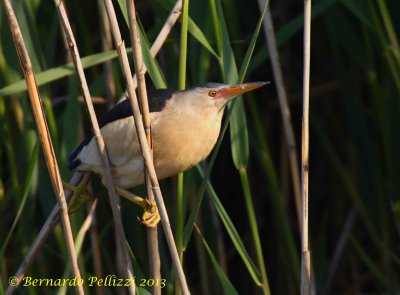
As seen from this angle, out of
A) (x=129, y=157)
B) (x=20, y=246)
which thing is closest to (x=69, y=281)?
(x=20, y=246)

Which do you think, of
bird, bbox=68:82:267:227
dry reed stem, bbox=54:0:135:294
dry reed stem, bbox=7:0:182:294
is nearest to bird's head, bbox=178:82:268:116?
bird, bbox=68:82:267:227

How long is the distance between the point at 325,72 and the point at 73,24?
2.76ft

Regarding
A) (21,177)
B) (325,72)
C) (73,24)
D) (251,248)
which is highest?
(73,24)

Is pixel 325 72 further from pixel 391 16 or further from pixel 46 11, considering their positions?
pixel 46 11

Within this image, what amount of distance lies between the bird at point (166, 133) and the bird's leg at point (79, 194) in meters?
0.08

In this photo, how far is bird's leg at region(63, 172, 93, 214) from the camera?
1.94 m

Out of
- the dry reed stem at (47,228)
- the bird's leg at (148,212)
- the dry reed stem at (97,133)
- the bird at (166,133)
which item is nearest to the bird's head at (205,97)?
the bird at (166,133)

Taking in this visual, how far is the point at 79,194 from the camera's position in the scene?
195 centimetres

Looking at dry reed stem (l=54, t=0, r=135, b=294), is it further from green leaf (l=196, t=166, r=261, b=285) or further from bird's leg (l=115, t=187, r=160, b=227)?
green leaf (l=196, t=166, r=261, b=285)

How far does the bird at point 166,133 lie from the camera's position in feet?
5.84

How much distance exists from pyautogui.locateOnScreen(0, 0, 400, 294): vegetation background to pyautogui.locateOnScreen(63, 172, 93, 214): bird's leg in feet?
0.12

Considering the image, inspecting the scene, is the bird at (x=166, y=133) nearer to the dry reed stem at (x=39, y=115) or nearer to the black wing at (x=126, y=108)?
the black wing at (x=126, y=108)

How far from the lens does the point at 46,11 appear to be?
7.60 feet

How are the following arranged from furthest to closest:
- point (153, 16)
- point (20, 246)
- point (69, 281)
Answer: point (153, 16) < point (20, 246) < point (69, 281)
